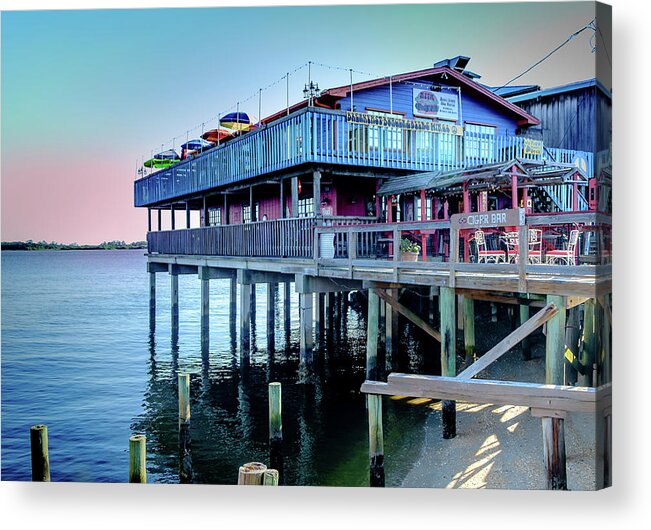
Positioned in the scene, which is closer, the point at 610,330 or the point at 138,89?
the point at 610,330

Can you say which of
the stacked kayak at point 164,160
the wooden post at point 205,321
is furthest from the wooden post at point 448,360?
the stacked kayak at point 164,160

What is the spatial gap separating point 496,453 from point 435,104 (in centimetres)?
1056

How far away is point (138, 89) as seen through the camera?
1104cm

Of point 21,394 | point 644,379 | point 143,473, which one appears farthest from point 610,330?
point 21,394

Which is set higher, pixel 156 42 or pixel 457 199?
pixel 156 42

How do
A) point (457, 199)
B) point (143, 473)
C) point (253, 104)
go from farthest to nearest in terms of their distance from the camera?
point (457, 199), point (253, 104), point (143, 473)

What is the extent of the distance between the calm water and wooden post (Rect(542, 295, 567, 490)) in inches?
101

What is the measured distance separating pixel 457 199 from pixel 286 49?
7.66 metres

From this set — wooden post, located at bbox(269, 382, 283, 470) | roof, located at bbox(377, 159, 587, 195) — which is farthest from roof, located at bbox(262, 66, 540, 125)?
wooden post, located at bbox(269, 382, 283, 470)

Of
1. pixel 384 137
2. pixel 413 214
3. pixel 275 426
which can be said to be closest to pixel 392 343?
pixel 413 214

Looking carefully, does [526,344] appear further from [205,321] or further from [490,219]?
[205,321]

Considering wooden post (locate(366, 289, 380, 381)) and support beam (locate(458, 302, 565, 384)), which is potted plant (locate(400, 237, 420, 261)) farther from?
support beam (locate(458, 302, 565, 384))

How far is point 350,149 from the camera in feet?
42.2

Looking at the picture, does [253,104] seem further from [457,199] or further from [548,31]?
[548,31]
